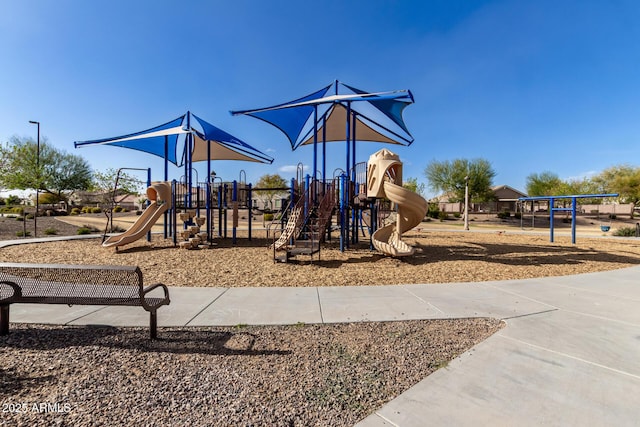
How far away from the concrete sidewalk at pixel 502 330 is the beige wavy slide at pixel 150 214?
7281 mm

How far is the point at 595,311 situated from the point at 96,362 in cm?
706

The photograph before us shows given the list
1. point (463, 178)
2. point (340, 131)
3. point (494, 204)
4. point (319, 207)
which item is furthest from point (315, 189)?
point (494, 204)

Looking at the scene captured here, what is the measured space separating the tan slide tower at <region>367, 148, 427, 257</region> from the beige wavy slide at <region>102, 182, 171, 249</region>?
8.50 metres

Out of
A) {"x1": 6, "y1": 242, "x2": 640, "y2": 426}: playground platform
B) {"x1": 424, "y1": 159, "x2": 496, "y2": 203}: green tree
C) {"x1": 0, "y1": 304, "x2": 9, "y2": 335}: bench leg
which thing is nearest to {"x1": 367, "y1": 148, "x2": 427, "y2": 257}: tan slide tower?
{"x1": 6, "y1": 242, "x2": 640, "y2": 426}: playground platform

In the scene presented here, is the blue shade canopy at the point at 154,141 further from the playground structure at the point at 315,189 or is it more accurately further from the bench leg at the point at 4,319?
the bench leg at the point at 4,319

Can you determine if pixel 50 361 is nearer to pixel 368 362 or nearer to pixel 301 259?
pixel 368 362

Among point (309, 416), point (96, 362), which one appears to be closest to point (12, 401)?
point (96, 362)

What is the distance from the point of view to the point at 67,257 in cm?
976

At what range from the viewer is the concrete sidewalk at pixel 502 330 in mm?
2505

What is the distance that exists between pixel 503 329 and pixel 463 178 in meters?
47.8

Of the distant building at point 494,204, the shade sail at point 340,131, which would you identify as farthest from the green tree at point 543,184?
the shade sail at point 340,131

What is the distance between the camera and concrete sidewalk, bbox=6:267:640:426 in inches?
98.6

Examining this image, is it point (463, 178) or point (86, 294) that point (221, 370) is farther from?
point (463, 178)

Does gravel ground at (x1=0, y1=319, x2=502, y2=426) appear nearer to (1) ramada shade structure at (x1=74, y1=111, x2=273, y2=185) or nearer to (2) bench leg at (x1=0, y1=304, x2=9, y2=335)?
(2) bench leg at (x1=0, y1=304, x2=9, y2=335)
